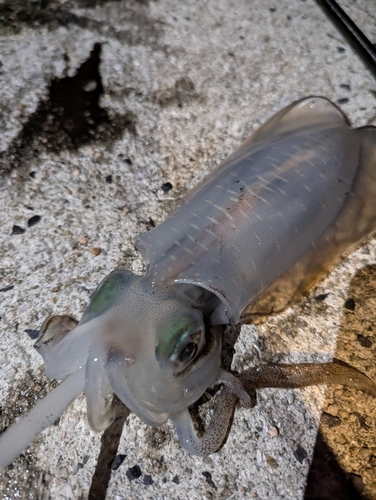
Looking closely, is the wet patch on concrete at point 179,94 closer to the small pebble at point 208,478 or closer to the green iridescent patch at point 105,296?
the green iridescent patch at point 105,296

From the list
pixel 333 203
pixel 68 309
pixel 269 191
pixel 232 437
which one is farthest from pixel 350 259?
pixel 68 309

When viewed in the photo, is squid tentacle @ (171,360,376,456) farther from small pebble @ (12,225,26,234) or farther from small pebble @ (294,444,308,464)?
small pebble @ (12,225,26,234)

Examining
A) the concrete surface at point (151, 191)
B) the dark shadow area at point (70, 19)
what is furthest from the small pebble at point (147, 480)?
the dark shadow area at point (70, 19)

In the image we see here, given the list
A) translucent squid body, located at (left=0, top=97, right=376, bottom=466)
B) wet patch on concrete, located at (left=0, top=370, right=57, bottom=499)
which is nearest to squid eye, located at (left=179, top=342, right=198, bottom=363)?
translucent squid body, located at (left=0, top=97, right=376, bottom=466)

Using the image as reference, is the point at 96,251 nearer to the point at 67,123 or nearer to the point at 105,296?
the point at 105,296

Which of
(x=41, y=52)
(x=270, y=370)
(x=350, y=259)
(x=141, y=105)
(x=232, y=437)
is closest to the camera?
(x=232, y=437)

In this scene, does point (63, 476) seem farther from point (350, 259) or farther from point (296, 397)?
point (350, 259)

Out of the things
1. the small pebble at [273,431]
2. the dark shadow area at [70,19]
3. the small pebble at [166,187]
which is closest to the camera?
the small pebble at [273,431]
